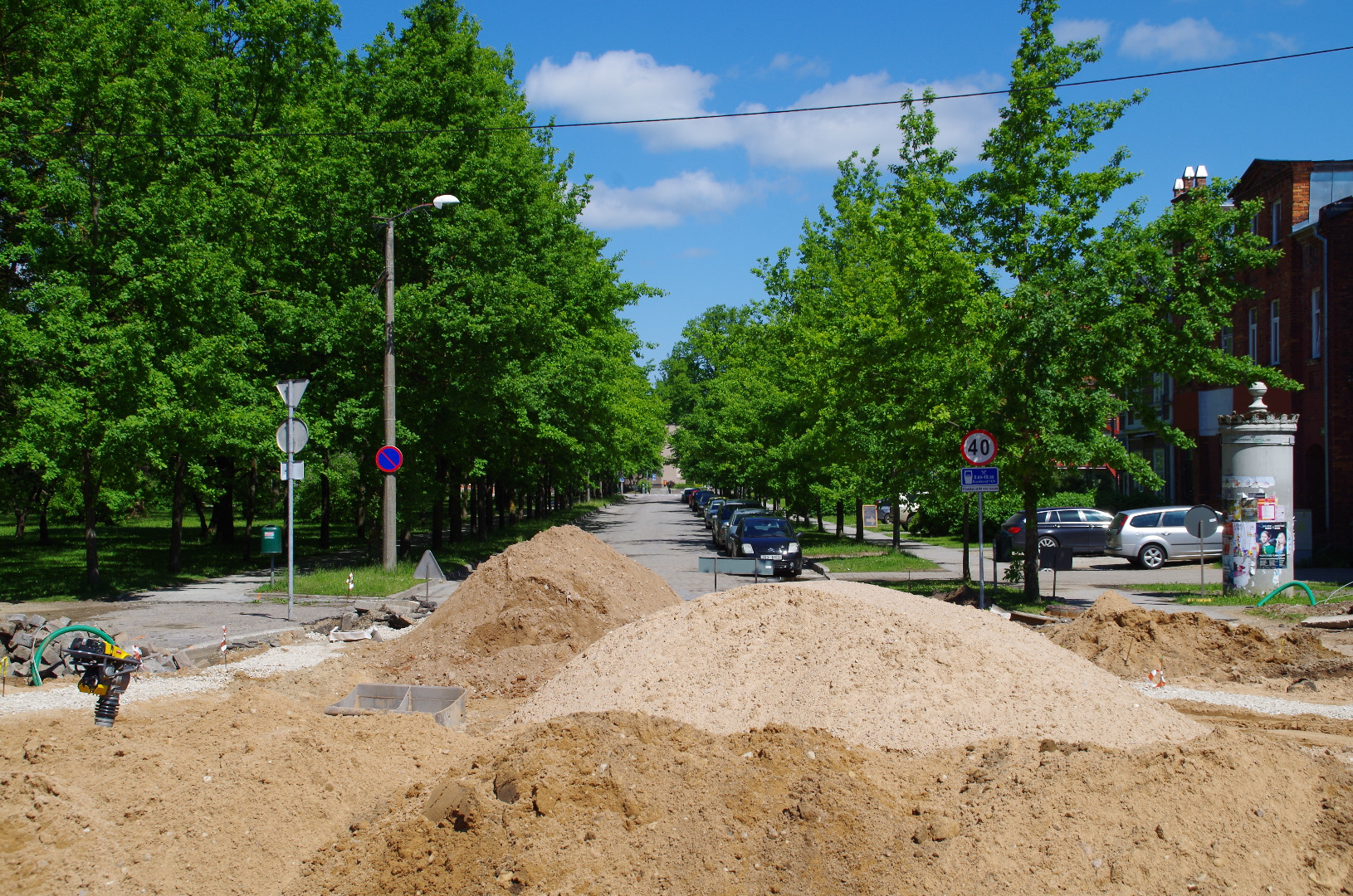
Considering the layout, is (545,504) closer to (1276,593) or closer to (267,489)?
(267,489)

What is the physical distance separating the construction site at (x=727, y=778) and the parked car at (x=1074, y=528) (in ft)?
70.6

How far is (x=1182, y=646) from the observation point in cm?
1148

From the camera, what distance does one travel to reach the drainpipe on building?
2628cm

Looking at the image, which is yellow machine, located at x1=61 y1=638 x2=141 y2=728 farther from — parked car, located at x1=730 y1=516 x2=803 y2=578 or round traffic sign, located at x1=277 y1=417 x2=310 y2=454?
parked car, located at x1=730 y1=516 x2=803 y2=578

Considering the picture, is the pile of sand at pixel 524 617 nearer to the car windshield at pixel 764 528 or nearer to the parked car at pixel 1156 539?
the car windshield at pixel 764 528

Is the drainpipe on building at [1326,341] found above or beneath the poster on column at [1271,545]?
above

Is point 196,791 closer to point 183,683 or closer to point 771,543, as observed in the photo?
point 183,683

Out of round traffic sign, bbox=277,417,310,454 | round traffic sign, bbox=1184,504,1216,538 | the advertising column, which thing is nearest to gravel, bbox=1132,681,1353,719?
the advertising column

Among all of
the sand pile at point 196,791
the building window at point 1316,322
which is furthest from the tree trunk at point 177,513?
the building window at point 1316,322

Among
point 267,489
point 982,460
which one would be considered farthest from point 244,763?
point 267,489

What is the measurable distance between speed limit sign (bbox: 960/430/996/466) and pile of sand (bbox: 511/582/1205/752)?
664cm

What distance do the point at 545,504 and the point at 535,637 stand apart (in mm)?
49720

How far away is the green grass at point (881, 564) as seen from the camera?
2444 centimetres

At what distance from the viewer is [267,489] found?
133 ft
